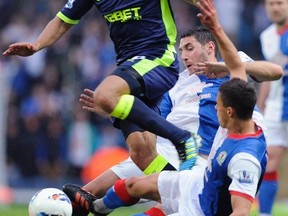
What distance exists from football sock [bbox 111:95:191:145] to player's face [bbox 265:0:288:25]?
344cm

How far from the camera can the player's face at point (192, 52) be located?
902 centimetres

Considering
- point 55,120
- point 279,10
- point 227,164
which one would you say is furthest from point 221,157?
point 55,120

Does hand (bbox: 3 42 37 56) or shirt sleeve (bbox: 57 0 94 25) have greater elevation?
shirt sleeve (bbox: 57 0 94 25)

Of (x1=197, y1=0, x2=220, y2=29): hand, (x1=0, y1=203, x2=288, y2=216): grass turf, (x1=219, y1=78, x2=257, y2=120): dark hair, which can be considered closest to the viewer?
(x1=197, y1=0, x2=220, y2=29): hand

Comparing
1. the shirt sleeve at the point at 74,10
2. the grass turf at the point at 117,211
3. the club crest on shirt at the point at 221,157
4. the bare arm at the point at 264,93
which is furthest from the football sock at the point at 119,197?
the grass turf at the point at 117,211

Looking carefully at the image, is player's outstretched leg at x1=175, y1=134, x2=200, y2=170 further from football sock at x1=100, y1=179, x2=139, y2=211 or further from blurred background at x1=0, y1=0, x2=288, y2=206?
blurred background at x1=0, y1=0, x2=288, y2=206

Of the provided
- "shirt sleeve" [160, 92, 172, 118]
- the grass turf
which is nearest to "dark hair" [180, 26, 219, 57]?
"shirt sleeve" [160, 92, 172, 118]

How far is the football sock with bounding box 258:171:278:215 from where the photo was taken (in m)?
10.5

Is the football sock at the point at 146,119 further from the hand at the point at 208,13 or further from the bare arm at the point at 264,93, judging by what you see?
the bare arm at the point at 264,93

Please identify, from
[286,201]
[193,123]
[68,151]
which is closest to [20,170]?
[68,151]

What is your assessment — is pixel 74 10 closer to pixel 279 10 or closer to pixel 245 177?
pixel 245 177

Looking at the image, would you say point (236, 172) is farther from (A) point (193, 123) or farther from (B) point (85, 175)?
(B) point (85, 175)

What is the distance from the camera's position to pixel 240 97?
25.0ft

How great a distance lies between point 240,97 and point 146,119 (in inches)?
34.8
